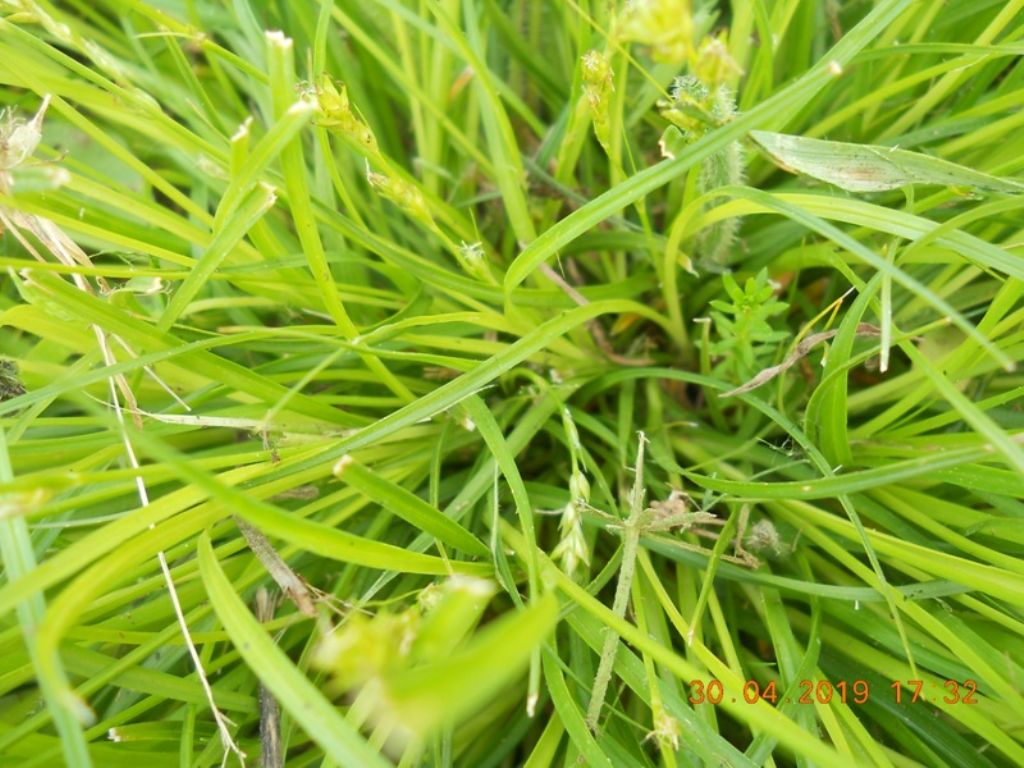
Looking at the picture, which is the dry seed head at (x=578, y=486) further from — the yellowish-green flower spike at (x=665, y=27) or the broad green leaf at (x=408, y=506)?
the yellowish-green flower spike at (x=665, y=27)

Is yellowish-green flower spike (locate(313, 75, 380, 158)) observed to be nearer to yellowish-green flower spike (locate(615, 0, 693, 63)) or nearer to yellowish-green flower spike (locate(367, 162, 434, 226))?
yellowish-green flower spike (locate(367, 162, 434, 226))

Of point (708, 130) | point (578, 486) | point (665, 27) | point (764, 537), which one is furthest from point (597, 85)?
point (764, 537)

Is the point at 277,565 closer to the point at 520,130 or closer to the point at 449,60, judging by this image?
the point at 449,60

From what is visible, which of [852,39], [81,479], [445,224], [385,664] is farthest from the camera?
[445,224]

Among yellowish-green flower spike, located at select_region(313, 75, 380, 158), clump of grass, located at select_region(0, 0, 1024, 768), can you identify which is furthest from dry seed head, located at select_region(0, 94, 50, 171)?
yellowish-green flower spike, located at select_region(313, 75, 380, 158)

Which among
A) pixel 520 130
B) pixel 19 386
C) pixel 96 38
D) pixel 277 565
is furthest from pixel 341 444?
pixel 96 38

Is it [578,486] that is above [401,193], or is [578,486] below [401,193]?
below

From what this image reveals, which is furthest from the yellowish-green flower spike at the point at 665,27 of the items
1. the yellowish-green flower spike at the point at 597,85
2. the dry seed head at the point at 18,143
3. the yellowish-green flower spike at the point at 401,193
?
the dry seed head at the point at 18,143

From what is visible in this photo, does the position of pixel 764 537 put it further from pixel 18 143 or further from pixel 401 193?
pixel 18 143
